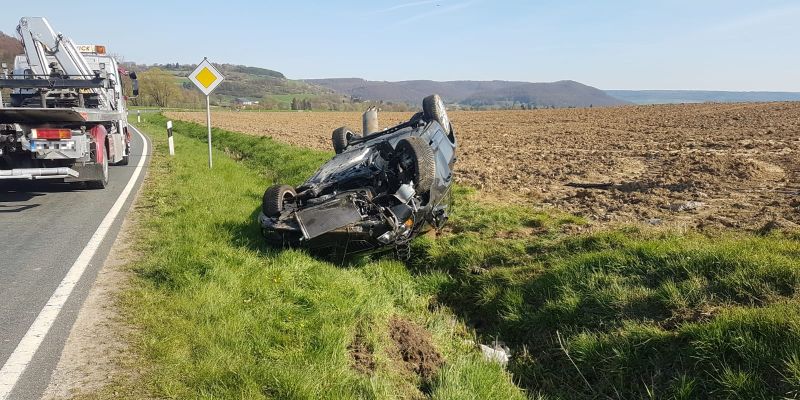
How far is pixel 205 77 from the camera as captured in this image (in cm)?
1218

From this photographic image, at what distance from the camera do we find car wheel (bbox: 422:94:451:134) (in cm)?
830

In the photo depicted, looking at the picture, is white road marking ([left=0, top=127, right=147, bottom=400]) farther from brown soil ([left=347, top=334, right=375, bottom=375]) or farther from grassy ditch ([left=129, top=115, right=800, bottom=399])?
brown soil ([left=347, top=334, right=375, bottom=375])

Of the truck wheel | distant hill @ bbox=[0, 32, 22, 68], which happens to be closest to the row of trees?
distant hill @ bbox=[0, 32, 22, 68]

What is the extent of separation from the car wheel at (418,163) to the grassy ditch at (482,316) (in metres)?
1.03

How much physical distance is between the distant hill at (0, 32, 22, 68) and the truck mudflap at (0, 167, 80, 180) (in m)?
5.38

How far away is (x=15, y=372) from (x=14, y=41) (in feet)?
39.0

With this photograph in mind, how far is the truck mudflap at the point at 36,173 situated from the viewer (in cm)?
838

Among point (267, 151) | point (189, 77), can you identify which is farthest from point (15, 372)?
point (267, 151)

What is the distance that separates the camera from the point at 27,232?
666cm

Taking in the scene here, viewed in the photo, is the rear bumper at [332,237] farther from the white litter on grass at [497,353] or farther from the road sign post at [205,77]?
the road sign post at [205,77]

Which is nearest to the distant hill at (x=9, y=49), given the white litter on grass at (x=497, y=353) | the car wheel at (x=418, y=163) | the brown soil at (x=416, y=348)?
the car wheel at (x=418, y=163)

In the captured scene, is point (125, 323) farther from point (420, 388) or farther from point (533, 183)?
point (533, 183)

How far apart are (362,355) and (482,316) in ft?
5.96

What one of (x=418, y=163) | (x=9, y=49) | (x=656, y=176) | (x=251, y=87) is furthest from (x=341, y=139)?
(x=251, y=87)
